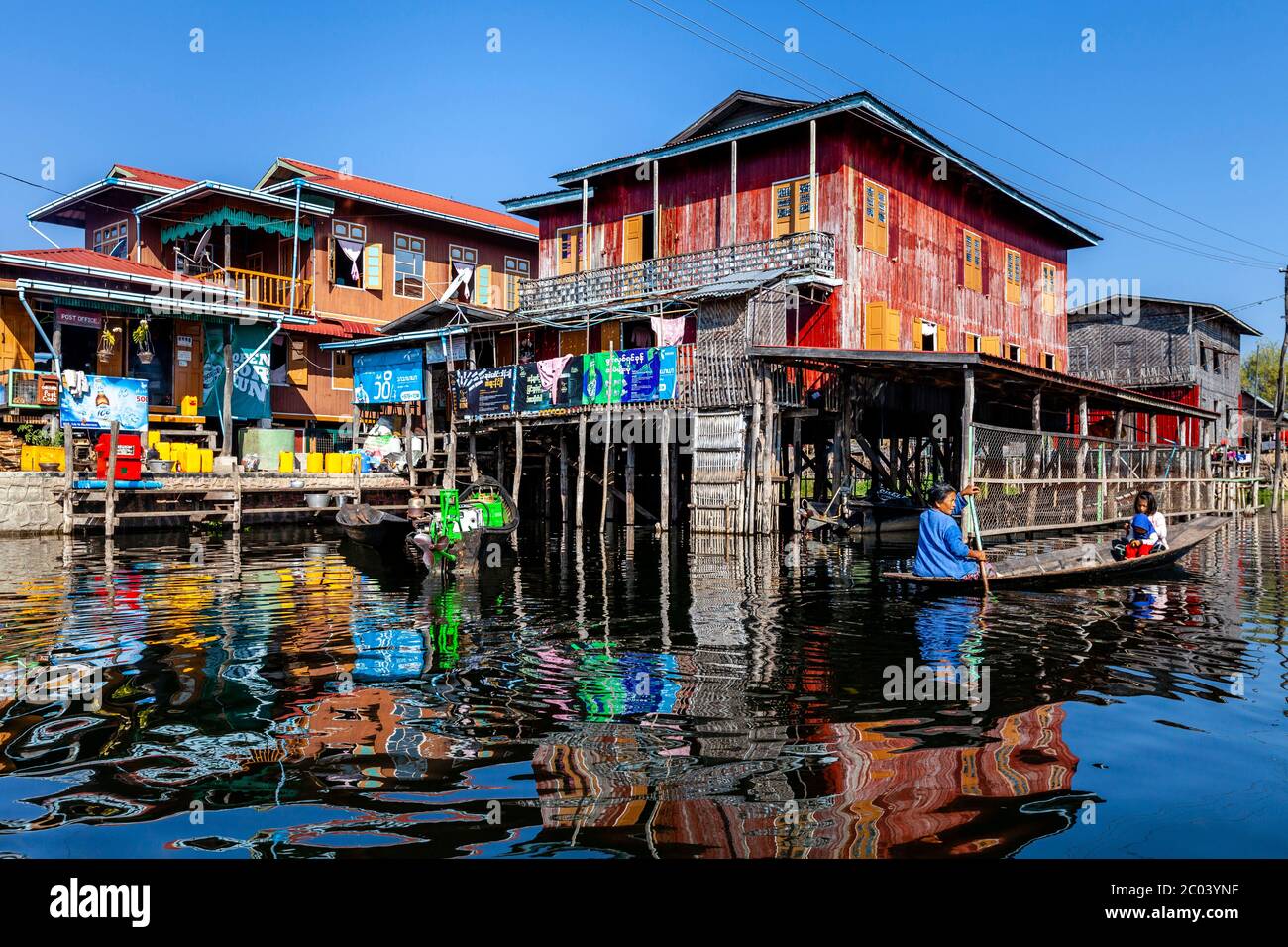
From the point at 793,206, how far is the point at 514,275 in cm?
1660

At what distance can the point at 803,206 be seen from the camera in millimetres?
26266

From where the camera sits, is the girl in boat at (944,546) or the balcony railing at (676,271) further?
the balcony railing at (676,271)

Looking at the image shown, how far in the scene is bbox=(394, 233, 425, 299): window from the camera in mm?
37094

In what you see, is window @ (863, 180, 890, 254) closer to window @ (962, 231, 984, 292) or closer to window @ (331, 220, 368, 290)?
window @ (962, 231, 984, 292)

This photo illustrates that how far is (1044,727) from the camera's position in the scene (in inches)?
287

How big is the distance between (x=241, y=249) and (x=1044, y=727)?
1386 inches

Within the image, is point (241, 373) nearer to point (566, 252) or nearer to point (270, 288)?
point (270, 288)

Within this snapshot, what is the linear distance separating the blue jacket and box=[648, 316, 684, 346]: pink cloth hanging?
1434 centimetres

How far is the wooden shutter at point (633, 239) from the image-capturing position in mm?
30156

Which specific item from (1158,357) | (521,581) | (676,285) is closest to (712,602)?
(521,581)

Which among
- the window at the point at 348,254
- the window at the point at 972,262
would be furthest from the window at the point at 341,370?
the window at the point at 972,262

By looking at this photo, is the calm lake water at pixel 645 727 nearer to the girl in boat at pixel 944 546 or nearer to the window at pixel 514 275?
the girl in boat at pixel 944 546

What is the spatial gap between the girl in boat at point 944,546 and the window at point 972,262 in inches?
754
